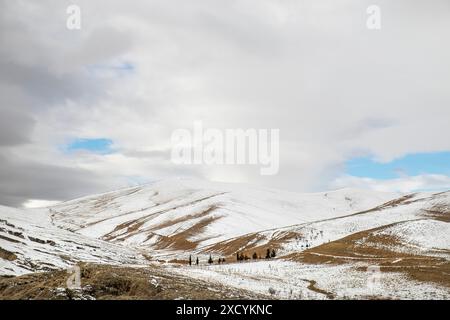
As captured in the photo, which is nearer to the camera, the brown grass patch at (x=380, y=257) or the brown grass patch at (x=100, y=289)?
the brown grass patch at (x=100, y=289)

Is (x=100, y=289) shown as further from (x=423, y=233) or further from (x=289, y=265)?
(x=423, y=233)

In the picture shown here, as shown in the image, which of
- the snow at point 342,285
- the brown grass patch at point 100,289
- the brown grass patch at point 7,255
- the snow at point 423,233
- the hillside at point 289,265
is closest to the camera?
the brown grass patch at point 100,289

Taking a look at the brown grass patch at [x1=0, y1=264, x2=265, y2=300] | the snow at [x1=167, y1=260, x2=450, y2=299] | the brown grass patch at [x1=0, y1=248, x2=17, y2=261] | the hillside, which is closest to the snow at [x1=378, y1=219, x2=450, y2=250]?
the hillside

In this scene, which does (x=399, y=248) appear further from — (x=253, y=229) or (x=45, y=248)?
(x=253, y=229)

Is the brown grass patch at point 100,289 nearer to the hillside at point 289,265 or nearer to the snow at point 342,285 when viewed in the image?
the hillside at point 289,265

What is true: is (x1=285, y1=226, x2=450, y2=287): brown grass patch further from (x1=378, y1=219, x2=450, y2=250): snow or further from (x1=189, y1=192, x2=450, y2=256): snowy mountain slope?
(x1=189, y1=192, x2=450, y2=256): snowy mountain slope

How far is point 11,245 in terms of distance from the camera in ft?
204

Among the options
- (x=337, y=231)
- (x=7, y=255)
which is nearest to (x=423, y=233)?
(x=337, y=231)

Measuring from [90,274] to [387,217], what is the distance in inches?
4770

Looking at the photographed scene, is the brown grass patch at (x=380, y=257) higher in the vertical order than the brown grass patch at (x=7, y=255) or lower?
lower

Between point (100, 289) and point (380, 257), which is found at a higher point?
point (100, 289)

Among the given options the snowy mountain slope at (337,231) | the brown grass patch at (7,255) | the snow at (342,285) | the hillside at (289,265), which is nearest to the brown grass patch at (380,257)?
the hillside at (289,265)

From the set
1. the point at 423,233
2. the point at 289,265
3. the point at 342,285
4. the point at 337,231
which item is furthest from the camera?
the point at 337,231

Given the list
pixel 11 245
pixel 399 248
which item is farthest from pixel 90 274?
pixel 399 248
